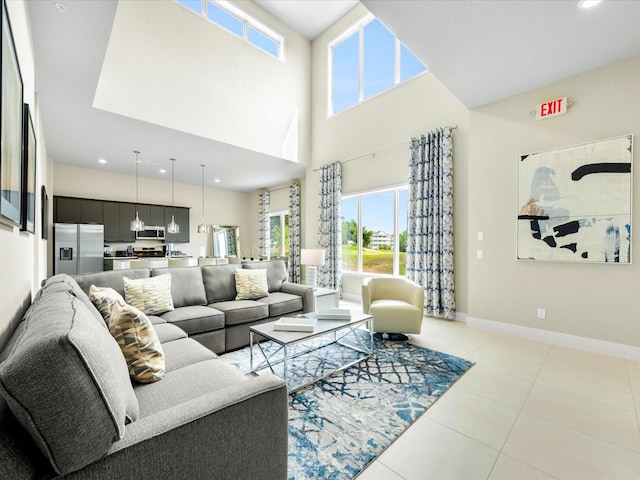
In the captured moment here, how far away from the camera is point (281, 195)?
8438 mm

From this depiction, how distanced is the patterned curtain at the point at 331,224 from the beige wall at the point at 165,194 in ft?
13.4

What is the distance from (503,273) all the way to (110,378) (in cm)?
419

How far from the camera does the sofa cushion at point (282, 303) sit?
352 cm

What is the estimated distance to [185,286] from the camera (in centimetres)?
334

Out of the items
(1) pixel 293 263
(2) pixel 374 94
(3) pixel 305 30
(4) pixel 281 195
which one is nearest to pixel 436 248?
(2) pixel 374 94

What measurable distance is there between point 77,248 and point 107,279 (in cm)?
440

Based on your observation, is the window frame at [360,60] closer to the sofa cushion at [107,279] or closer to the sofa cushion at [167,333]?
the sofa cushion at [107,279]

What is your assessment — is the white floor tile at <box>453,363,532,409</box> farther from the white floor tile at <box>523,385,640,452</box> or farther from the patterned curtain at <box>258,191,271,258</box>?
the patterned curtain at <box>258,191,271,258</box>

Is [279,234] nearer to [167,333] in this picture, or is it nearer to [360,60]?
[360,60]

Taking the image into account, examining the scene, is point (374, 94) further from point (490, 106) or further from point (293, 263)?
point (293, 263)

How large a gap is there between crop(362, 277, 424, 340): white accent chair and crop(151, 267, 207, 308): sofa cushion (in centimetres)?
201

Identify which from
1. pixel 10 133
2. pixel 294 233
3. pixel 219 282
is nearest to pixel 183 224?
pixel 294 233

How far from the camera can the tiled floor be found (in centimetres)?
156

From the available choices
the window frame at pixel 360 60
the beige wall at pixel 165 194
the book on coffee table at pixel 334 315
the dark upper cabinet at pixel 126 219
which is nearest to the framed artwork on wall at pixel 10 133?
the book on coffee table at pixel 334 315
